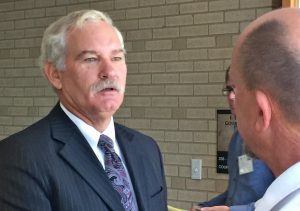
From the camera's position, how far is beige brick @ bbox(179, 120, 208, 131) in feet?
12.4

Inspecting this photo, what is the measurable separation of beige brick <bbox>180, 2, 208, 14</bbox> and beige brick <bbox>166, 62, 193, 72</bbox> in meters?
0.42

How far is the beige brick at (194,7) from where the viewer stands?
377 cm

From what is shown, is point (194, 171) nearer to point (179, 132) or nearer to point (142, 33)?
point (179, 132)

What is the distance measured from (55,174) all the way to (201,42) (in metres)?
2.41

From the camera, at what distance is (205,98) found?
3.77m

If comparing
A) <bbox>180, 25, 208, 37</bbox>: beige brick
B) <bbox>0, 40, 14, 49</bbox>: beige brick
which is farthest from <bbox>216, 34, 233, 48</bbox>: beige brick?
<bbox>0, 40, 14, 49</bbox>: beige brick

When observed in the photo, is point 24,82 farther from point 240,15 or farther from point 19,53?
point 240,15

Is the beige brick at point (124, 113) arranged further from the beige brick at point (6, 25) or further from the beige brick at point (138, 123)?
the beige brick at point (6, 25)

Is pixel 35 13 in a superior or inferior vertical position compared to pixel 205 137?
superior

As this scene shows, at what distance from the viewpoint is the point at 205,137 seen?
3768mm

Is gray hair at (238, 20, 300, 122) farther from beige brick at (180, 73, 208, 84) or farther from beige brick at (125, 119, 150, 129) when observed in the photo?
beige brick at (125, 119, 150, 129)

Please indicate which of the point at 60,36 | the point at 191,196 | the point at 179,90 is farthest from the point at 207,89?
the point at 60,36

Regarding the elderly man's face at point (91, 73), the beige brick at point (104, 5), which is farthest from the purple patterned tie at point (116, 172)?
the beige brick at point (104, 5)

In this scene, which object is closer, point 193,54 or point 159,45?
point 193,54
